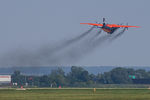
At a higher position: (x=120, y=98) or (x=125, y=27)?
(x=125, y=27)

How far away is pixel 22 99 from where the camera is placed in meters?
120

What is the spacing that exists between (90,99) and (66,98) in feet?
17.4

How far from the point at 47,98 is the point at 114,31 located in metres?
35.5

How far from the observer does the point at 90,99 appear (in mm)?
120750

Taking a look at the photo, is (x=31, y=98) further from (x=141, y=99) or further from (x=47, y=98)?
(x=141, y=99)

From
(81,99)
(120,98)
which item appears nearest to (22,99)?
(81,99)

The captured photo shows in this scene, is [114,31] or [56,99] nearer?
[56,99]

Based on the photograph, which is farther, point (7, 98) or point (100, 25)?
point (100, 25)

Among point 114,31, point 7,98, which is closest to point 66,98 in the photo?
point 7,98

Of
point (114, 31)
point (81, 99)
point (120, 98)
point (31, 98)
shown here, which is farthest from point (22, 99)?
point (114, 31)

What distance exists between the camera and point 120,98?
403ft

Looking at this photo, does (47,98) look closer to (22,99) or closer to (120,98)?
(22,99)

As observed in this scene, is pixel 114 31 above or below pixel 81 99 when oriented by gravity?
above

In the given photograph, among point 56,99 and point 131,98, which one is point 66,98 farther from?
point 131,98
